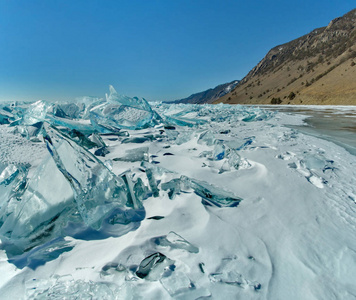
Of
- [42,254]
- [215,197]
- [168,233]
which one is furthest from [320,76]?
[42,254]

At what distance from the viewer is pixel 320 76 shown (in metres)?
34.5

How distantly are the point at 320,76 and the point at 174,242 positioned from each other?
4383 centimetres

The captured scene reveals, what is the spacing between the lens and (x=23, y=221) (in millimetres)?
961

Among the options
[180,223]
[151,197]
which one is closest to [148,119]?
[151,197]

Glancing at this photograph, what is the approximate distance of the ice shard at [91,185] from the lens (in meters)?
1.00

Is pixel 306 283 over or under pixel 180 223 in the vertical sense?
under

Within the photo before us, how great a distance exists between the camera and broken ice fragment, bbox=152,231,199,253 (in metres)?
0.90

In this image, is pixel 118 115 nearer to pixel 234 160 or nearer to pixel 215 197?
pixel 234 160

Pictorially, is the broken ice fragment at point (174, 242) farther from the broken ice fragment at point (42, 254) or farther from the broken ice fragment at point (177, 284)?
the broken ice fragment at point (42, 254)

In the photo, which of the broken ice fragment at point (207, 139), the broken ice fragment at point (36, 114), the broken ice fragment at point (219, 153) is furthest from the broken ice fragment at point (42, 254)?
the broken ice fragment at point (36, 114)

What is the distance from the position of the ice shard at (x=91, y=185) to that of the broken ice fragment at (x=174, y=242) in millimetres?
217

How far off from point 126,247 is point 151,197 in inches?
18.3

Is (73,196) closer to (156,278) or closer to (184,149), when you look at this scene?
(156,278)

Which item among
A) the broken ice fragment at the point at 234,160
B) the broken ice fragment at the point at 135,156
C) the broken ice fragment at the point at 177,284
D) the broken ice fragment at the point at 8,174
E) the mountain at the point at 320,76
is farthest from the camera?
the mountain at the point at 320,76
